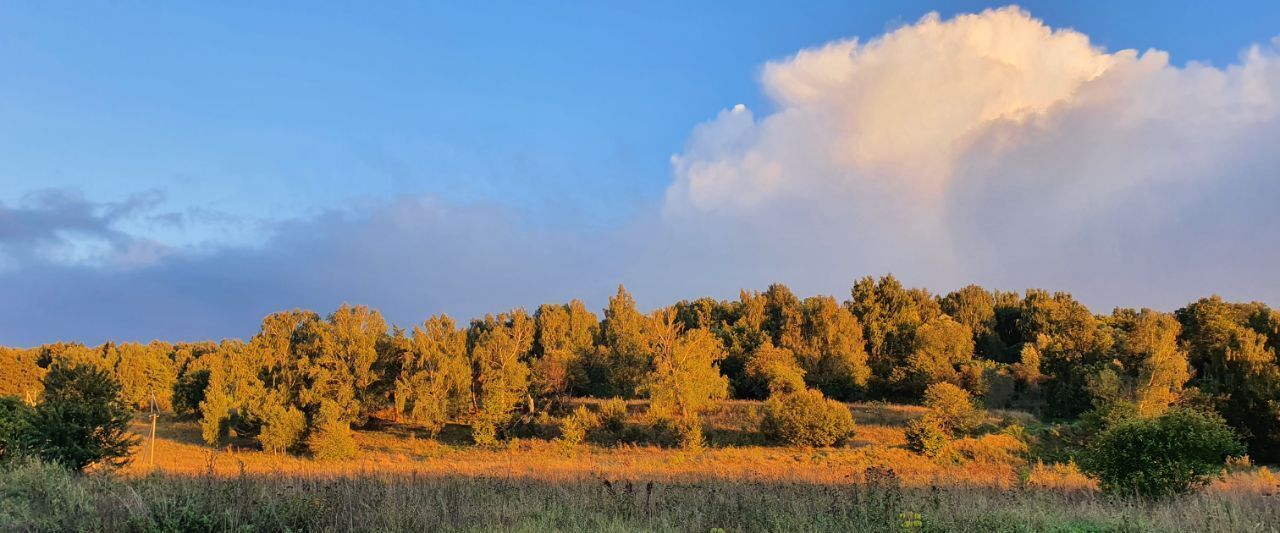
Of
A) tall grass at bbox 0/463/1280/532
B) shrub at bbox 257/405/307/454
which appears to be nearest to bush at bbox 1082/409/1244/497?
tall grass at bbox 0/463/1280/532

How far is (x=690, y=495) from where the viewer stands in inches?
347

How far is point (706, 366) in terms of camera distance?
1569 inches

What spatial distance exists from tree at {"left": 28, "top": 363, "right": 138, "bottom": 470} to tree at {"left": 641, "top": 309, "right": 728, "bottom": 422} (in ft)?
82.8

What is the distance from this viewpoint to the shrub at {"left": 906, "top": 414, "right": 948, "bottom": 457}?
1112 inches

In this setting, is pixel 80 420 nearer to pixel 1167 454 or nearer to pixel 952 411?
pixel 1167 454

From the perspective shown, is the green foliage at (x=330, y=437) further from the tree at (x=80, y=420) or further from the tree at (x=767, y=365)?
the tree at (x=767, y=365)

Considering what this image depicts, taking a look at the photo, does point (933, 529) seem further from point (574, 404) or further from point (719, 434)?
point (574, 404)

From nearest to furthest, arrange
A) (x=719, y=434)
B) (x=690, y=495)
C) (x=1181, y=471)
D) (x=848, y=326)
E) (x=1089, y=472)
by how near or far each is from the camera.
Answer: (x=690, y=495), (x=1181, y=471), (x=1089, y=472), (x=719, y=434), (x=848, y=326)

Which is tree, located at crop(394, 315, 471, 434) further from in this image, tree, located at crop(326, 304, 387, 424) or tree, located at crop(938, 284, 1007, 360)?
tree, located at crop(938, 284, 1007, 360)

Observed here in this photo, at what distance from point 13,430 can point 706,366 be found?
3076cm

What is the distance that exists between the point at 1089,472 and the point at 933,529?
7.97 metres

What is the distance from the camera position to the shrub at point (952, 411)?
1261 inches

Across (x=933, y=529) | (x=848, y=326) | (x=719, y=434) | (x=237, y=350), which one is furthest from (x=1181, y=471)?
(x=237, y=350)

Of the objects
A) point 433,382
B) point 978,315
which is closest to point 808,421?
point 433,382
